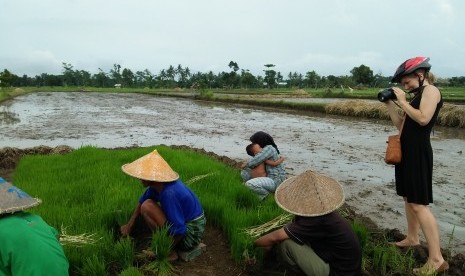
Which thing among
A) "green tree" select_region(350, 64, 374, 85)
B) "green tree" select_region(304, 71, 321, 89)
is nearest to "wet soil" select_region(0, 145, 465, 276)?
"green tree" select_region(350, 64, 374, 85)

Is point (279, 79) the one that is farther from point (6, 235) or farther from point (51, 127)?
point (6, 235)

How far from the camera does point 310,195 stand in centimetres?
267

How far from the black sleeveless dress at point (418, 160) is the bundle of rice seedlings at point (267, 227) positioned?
1025mm

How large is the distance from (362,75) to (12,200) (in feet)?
171

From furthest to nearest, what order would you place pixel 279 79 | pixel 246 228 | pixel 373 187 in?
pixel 279 79, pixel 373 187, pixel 246 228

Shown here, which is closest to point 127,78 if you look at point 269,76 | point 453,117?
point 269,76

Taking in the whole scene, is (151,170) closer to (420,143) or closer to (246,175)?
(420,143)

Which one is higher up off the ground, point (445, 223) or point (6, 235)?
point (6, 235)

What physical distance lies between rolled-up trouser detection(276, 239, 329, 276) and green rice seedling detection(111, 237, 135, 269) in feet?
3.63

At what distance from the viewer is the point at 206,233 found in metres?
3.72

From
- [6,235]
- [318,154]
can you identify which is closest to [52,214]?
[6,235]

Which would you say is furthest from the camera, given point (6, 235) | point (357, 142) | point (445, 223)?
point (357, 142)

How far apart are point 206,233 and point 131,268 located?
1116mm

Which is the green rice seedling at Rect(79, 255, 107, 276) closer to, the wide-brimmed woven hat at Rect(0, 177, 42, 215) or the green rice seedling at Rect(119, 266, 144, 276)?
the green rice seedling at Rect(119, 266, 144, 276)
